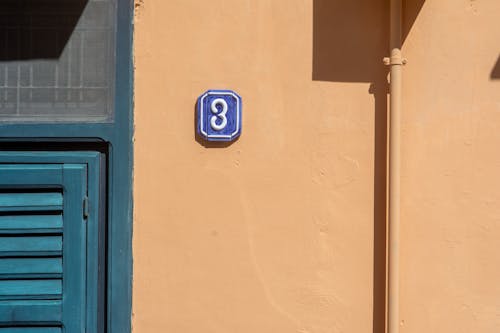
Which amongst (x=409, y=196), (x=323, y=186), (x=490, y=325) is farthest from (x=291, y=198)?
(x=490, y=325)

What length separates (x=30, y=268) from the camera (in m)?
4.41

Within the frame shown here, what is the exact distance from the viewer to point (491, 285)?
4.47 metres

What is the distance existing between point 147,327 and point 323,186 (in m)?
1.08

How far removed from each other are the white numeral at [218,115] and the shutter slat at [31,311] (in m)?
1.11

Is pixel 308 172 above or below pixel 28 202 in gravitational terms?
above

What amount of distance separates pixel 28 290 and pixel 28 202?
0.41 m

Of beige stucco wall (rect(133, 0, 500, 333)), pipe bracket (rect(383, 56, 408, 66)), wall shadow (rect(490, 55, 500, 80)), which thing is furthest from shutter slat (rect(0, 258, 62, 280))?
wall shadow (rect(490, 55, 500, 80))

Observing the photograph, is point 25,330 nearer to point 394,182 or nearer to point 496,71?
point 394,182

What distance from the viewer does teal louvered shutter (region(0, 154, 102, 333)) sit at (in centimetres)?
441

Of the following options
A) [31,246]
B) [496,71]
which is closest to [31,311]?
[31,246]

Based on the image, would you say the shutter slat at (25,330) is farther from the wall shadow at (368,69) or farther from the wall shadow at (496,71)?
the wall shadow at (496,71)

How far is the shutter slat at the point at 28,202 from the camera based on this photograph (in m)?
4.41

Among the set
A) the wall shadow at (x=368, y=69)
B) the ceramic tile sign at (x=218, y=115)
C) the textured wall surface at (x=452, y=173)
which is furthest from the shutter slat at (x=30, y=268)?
the textured wall surface at (x=452, y=173)

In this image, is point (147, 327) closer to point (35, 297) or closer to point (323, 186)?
point (35, 297)
